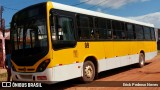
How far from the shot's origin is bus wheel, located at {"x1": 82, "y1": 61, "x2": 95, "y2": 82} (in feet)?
38.0

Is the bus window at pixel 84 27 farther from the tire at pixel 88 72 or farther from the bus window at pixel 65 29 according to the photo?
the tire at pixel 88 72

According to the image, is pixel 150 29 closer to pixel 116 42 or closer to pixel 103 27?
pixel 116 42

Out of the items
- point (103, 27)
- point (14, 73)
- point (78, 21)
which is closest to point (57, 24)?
point (78, 21)

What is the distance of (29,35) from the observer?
10422 mm

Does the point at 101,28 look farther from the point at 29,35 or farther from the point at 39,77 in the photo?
the point at 39,77

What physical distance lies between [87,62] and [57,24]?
2.55 m

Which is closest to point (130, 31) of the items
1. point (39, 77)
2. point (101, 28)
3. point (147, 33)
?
point (147, 33)

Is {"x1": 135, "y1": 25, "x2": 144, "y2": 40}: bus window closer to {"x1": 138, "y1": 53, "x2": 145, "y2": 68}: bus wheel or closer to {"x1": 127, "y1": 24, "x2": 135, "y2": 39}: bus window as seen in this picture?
{"x1": 127, "y1": 24, "x2": 135, "y2": 39}: bus window

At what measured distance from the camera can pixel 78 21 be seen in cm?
1148

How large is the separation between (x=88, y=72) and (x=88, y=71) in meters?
0.04

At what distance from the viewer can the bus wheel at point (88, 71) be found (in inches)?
456

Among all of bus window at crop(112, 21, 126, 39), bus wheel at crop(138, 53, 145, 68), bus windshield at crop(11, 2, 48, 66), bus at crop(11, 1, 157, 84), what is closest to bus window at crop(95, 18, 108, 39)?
bus at crop(11, 1, 157, 84)

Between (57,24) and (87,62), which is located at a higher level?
(57,24)

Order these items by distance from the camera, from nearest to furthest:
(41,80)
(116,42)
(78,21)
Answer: (41,80)
(78,21)
(116,42)
